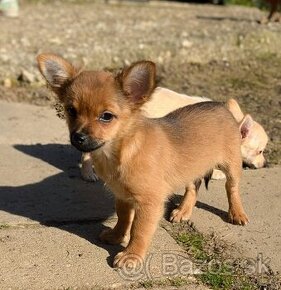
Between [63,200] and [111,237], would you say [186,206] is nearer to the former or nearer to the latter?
[111,237]

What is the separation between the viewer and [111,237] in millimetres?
3900

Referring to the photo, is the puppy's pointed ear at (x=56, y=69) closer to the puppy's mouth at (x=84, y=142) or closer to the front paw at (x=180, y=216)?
the puppy's mouth at (x=84, y=142)

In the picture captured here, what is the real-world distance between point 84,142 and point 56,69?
568 mm

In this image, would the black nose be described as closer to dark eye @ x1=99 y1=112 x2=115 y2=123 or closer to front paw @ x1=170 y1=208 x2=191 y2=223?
dark eye @ x1=99 y1=112 x2=115 y2=123

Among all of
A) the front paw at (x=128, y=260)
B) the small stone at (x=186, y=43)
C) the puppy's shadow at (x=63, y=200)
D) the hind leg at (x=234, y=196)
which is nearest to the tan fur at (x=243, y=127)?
the puppy's shadow at (x=63, y=200)

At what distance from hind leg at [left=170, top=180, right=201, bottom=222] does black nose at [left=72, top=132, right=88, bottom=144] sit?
1.14 metres

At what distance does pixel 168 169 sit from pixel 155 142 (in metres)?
0.20

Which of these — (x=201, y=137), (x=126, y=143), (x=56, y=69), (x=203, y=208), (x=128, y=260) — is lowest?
(x=203, y=208)

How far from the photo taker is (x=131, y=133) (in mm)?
3744

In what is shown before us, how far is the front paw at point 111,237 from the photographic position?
390cm

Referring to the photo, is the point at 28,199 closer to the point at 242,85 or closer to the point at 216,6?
the point at 242,85

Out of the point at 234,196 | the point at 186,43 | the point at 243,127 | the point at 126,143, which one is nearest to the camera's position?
the point at 126,143

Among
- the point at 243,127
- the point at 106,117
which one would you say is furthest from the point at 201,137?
the point at 243,127

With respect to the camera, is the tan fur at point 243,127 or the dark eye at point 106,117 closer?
the dark eye at point 106,117
